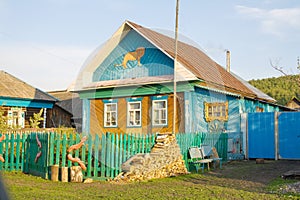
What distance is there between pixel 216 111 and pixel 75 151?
10190 millimetres

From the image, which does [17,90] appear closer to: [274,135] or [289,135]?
[274,135]

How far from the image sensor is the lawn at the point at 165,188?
746 cm

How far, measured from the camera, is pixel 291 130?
16344mm

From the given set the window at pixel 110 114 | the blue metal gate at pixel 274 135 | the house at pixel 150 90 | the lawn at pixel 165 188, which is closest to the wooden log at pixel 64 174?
the lawn at pixel 165 188

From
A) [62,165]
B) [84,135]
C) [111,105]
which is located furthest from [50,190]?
[111,105]

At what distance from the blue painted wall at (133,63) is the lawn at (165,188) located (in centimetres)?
826

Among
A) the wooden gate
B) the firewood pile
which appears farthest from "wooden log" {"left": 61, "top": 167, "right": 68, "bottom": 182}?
the firewood pile

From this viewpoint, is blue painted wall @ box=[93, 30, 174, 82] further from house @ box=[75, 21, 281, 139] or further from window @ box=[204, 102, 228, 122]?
window @ box=[204, 102, 228, 122]

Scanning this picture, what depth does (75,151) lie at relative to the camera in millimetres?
10258

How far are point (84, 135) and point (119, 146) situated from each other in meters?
1.09

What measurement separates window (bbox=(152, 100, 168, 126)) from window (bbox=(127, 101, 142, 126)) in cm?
84

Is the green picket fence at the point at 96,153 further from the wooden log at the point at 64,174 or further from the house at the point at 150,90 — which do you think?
the house at the point at 150,90

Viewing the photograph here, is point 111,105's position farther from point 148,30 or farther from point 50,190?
point 50,190

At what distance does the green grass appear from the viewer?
7.45 metres
